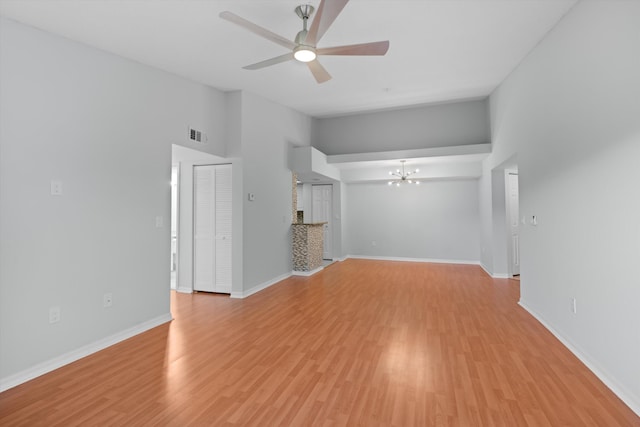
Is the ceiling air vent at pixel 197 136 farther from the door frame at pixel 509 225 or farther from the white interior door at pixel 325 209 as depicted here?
the door frame at pixel 509 225

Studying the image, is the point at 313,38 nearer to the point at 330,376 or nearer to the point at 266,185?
the point at 330,376

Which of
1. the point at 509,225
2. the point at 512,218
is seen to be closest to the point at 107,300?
the point at 509,225

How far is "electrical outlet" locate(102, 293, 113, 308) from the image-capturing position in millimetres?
3006

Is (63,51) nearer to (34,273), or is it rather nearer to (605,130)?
(34,273)

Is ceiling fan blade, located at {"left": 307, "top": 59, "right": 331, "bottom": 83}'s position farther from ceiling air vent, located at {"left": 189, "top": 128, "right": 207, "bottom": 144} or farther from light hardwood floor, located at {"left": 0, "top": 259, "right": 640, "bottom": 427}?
light hardwood floor, located at {"left": 0, "top": 259, "right": 640, "bottom": 427}

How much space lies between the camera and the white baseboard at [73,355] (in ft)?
7.55

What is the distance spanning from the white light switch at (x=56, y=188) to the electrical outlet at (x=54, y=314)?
1.00 meters

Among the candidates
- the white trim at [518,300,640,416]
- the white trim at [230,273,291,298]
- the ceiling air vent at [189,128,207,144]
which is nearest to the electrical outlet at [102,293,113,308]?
the white trim at [230,273,291,298]

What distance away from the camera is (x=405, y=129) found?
6836 millimetres

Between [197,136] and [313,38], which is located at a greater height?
[313,38]

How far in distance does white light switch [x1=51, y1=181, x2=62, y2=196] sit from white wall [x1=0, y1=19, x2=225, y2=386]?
0.03 m

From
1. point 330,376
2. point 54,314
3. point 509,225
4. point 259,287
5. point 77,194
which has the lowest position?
point 330,376

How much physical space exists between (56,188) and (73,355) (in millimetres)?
1508

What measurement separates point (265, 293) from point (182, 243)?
166 cm
